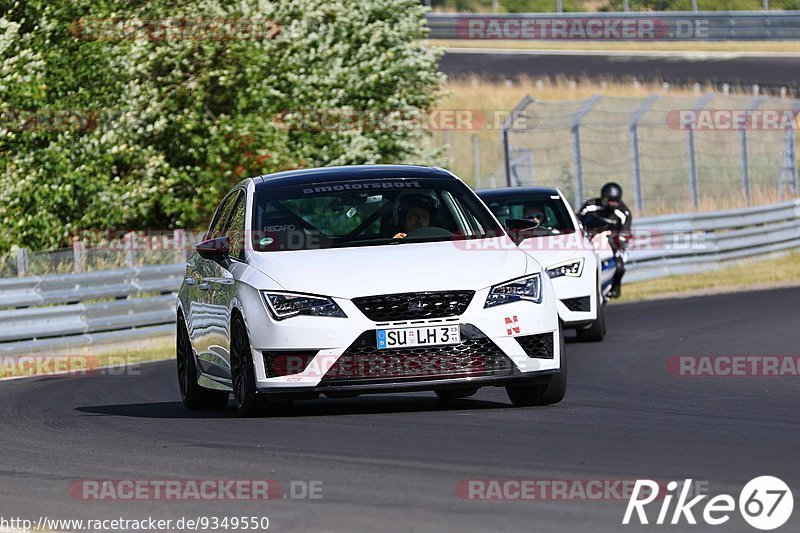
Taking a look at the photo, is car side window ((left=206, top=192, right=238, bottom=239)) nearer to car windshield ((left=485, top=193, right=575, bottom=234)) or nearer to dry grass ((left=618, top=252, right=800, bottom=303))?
car windshield ((left=485, top=193, right=575, bottom=234))

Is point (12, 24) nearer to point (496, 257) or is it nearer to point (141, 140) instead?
point (141, 140)

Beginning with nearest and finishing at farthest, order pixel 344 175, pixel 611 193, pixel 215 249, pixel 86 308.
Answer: pixel 215 249
pixel 344 175
pixel 86 308
pixel 611 193

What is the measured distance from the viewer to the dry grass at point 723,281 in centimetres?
2499

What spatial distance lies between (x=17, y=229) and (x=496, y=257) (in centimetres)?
1402

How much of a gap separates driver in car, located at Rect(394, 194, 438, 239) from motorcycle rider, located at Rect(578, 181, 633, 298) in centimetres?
1183

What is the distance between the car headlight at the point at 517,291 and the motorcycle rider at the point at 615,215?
1259cm

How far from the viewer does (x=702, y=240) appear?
28.3 m

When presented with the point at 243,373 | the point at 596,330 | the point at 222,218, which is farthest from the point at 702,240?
the point at 243,373

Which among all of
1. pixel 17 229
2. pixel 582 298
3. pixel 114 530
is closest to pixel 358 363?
pixel 114 530
